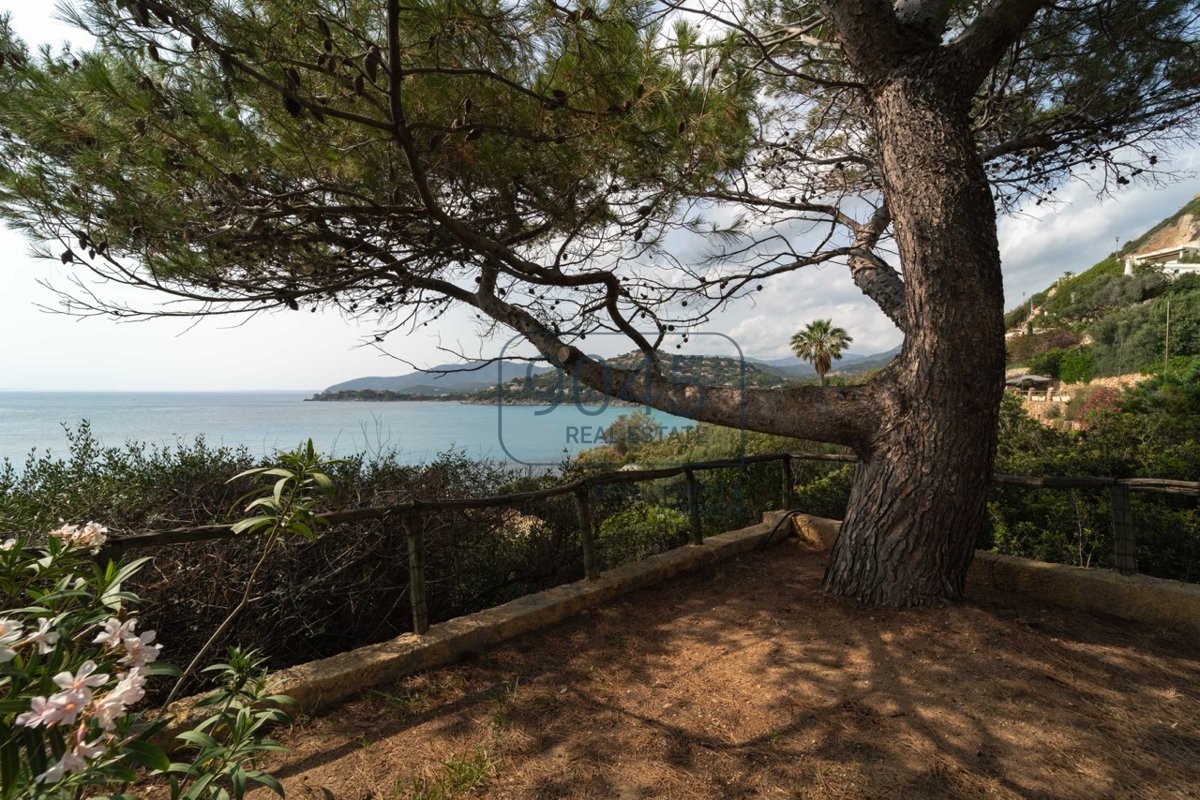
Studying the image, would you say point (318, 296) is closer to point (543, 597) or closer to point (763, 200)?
point (543, 597)

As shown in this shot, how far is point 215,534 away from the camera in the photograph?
2031 millimetres

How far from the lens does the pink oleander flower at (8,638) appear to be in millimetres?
754

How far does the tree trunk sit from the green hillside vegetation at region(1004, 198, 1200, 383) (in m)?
16.4

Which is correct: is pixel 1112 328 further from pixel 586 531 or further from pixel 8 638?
pixel 8 638

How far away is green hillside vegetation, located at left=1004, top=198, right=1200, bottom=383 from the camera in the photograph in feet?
74.5

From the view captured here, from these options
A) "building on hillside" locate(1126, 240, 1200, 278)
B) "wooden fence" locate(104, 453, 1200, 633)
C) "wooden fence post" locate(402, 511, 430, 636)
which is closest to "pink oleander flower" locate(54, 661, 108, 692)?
"wooden fence" locate(104, 453, 1200, 633)

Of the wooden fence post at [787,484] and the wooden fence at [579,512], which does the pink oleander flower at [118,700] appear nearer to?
the wooden fence at [579,512]

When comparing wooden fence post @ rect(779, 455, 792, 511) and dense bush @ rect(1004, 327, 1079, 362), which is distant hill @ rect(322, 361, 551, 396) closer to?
wooden fence post @ rect(779, 455, 792, 511)

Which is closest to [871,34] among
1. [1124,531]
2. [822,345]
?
[1124,531]

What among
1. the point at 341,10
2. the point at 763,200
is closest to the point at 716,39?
the point at 763,200

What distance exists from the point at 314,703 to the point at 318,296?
2.63 metres

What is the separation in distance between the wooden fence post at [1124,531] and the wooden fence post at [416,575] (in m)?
3.62

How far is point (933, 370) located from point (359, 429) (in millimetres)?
3956

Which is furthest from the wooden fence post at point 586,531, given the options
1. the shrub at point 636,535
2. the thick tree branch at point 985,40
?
the thick tree branch at point 985,40
